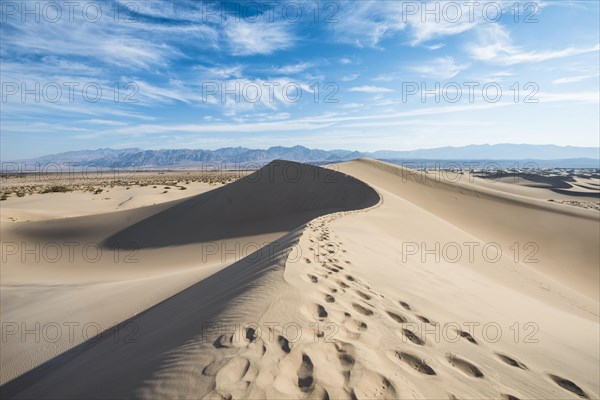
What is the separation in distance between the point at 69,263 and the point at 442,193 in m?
18.5

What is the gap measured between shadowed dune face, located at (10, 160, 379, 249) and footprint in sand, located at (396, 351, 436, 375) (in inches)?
386

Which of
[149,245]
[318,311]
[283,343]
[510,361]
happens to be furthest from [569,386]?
[149,245]

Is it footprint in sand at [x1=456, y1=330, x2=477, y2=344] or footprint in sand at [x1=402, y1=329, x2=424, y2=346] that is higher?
footprint in sand at [x1=402, y1=329, x2=424, y2=346]

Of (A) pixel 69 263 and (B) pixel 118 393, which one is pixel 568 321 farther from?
(A) pixel 69 263

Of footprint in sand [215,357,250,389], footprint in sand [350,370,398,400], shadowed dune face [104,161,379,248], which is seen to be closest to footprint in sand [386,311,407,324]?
footprint in sand [350,370,398,400]

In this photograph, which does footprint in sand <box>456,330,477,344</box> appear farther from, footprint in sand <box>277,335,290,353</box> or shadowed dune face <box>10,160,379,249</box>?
shadowed dune face <box>10,160,379,249</box>

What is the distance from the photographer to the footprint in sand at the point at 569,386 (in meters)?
2.48

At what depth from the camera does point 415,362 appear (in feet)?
8.01

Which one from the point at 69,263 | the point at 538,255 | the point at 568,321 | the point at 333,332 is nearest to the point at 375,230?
the point at 568,321

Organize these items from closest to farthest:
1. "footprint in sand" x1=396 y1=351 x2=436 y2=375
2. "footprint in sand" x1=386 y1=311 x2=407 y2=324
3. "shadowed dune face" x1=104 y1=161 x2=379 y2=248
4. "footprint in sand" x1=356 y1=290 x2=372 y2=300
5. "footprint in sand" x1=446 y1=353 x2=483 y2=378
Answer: "footprint in sand" x1=396 y1=351 x2=436 y2=375
"footprint in sand" x1=446 y1=353 x2=483 y2=378
"footprint in sand" x1=386 y1=311 x2=407 y2=324
"footprint in sand" x1=356 y1=290 x2=372 y2=300
"shadowed dune face" x1=104 y1=161 x2=379 y2=248

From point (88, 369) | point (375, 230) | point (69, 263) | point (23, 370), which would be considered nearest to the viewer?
point (88, 369)

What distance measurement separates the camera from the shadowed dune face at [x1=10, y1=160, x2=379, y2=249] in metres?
13.8

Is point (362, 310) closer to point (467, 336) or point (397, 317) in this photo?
point (397, 317)

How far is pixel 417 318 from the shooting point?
3281 millimetres
